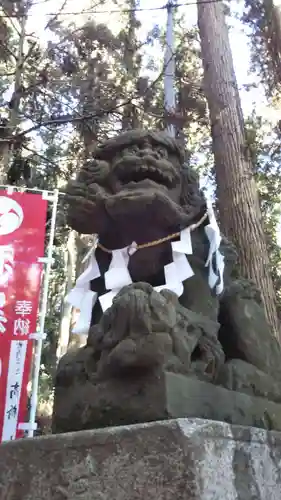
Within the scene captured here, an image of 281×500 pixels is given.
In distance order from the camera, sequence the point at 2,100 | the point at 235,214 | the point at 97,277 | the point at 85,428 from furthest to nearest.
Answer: the point at 2,100, the point at 235,214, the point at 97,277, the point at 85,428

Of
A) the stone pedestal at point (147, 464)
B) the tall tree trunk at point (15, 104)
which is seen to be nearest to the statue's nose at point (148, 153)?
the stone pedestal at point (147, 464)

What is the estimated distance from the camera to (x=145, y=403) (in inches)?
59.3

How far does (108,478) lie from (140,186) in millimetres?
1082

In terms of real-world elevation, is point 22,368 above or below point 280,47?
below

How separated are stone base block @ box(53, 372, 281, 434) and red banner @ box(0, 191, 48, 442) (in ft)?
8.08

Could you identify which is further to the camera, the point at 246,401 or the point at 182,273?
the point at 182,273

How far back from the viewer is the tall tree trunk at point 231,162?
5137 millimetres

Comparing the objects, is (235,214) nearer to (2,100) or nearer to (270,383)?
(270,383)

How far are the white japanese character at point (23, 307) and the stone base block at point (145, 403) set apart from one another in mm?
2620

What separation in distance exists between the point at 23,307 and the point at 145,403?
2.98 metres

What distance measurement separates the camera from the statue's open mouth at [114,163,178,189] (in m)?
2.07

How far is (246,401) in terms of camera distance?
1804 millimetres

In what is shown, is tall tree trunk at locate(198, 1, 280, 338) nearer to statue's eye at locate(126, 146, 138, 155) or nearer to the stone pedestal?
statue's eye at locate(126, 146, 138, 155)

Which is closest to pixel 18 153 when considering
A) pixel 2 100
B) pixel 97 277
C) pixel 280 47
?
pixel 2 100
